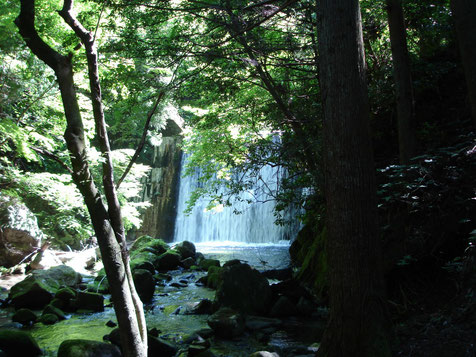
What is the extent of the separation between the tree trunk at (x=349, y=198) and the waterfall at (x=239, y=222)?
10943mm

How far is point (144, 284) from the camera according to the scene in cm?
848

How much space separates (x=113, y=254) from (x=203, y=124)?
235 inches

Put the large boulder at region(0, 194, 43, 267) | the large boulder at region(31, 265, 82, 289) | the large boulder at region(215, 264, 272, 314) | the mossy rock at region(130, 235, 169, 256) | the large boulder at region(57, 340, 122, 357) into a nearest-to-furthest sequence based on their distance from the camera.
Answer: the large boulder at region(57, 340, 122, 357) → the large boulder at region(215, 264, 272, 314) → the large boulder at region(31, 265, 82, 289) → the large boulder at region(0, 194, 43, 267) → the mossy rock at region(130, 235, 169, 256)

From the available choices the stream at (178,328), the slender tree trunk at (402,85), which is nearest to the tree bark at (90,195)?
the stream at (178,328)

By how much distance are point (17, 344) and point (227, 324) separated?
2940mm

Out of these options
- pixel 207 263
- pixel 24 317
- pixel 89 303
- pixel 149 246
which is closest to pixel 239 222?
pixel 149 246

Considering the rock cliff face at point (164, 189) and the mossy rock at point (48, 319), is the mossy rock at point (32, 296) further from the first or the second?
the rock cliff face at point (164, 189)

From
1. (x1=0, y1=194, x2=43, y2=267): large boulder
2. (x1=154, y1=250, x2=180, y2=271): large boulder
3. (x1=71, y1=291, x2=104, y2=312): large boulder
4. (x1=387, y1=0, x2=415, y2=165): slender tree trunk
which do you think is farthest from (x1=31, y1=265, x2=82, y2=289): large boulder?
(x1=387, y1=0, x2=415, y2=165): slender tree trunk

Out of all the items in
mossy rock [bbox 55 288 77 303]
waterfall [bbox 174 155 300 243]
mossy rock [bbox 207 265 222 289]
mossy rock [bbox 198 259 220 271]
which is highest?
waterfall [bbox 174 155 300 243]

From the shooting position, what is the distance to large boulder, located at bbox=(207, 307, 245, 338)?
5.90 m

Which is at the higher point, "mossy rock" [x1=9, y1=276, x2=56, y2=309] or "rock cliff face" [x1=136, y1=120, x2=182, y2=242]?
"rock cliff face" [x1=136, y1=120, x2=182, y2=242]

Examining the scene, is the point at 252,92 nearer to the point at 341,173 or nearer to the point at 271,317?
the point at 271,317

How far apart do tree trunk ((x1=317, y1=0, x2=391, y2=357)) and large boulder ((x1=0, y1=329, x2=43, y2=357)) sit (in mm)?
4185

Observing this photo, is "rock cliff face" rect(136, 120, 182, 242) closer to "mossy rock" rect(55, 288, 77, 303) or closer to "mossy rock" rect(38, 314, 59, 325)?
"mossy rock" rect(55, 288, 77, 303)
